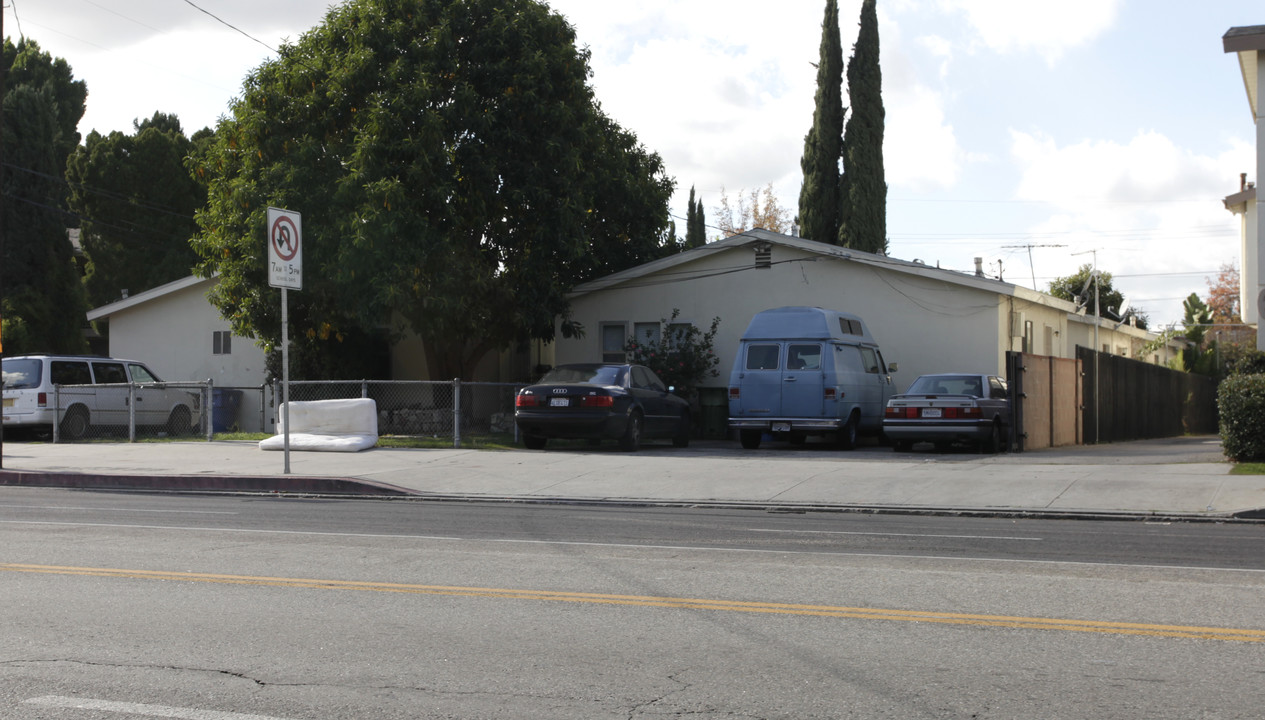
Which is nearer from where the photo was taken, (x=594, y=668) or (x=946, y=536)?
(x=594, y=668)

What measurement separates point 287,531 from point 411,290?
474 inches

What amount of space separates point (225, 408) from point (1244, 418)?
69.8ft

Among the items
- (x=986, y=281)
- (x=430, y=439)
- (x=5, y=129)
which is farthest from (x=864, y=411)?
(x=5, y=129)

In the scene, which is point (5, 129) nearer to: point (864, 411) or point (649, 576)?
point (864, 411)

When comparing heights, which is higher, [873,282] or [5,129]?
[5,129]

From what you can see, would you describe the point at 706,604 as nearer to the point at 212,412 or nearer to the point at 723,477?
the point at 723,477

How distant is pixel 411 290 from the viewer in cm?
2183

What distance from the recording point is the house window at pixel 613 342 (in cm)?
2661

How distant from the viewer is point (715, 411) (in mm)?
24531

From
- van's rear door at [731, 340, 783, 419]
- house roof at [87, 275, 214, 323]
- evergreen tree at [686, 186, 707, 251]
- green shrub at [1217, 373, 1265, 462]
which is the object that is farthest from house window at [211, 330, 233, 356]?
evergreen tree at [686, 186, 707, 251]

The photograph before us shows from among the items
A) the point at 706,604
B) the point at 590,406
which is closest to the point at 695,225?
the point at 590,406

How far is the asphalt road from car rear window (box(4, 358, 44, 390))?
13.4m

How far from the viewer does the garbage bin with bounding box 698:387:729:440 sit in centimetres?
2448

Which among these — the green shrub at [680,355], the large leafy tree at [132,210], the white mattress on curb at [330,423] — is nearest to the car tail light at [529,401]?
the white mattress on curb at [330,423]
